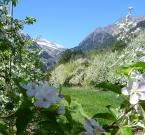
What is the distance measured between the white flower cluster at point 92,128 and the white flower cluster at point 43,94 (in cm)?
11

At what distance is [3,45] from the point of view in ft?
12.2

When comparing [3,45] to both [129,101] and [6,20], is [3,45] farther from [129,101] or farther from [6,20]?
[129,101]

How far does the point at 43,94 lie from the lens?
56.0 inches

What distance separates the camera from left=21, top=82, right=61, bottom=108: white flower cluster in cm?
142

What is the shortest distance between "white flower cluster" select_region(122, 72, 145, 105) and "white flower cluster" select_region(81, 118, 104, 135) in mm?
119

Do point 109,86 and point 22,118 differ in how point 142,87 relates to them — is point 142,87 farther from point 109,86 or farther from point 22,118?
point 22,118

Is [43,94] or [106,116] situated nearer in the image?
[43,94]

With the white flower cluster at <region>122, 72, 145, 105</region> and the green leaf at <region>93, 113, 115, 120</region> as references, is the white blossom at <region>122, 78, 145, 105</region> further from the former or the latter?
the green leaf at <region>93, 113, 115, 120</region>

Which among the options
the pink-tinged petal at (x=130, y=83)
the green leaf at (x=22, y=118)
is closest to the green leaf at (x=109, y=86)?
the pink-tinged petal at (x=130, y=83)

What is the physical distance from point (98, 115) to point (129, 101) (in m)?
0.14

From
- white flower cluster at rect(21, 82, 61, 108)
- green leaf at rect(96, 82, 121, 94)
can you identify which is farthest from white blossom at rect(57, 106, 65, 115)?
green leaf at rect(96, 82, 121, 94)

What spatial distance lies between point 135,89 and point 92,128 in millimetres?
167

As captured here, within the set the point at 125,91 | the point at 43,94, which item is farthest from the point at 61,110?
the point at 125,91

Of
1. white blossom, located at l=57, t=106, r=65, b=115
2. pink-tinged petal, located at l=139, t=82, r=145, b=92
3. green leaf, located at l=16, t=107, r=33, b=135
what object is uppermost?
pink-tinged petal, located at l=139, t=82, r=145, b=92
